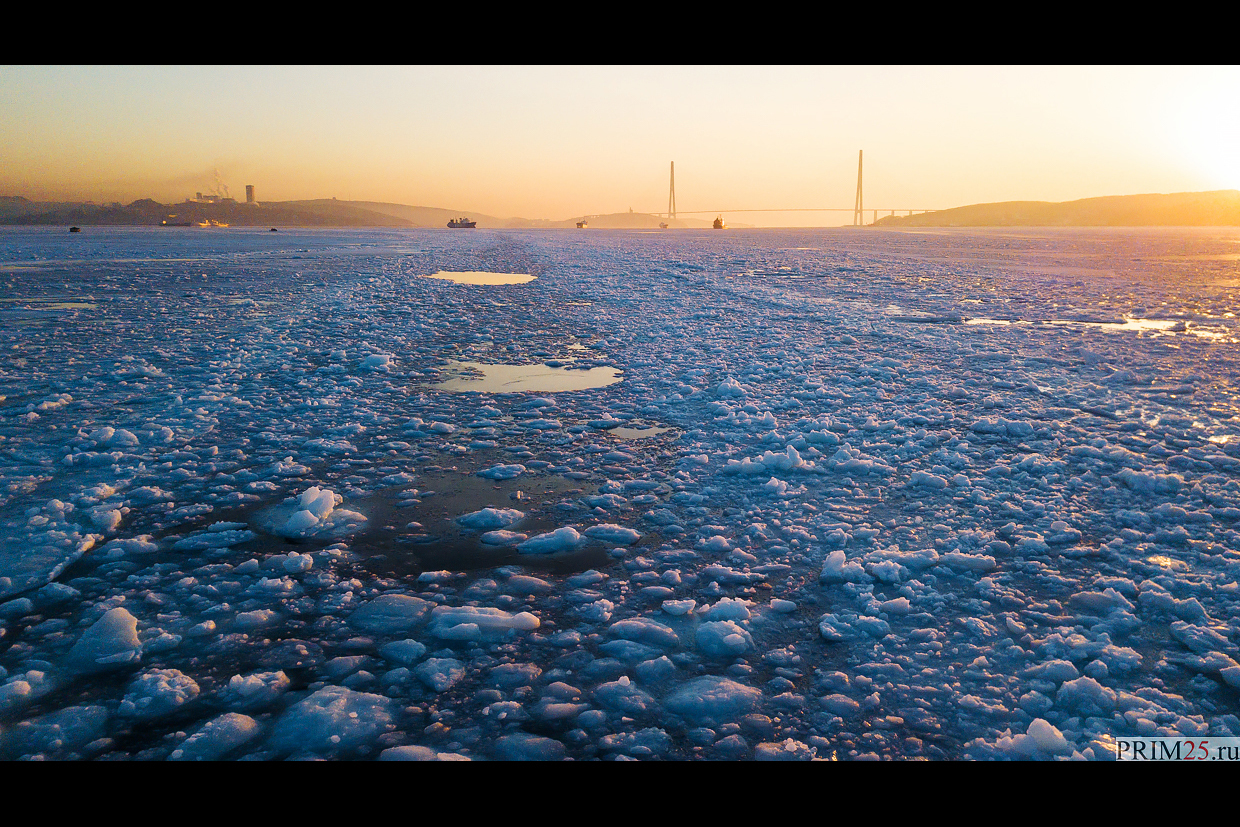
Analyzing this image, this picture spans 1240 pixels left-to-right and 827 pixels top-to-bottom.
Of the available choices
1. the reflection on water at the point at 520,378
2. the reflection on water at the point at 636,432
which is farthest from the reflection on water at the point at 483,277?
the reflection on water at the point at 636,432

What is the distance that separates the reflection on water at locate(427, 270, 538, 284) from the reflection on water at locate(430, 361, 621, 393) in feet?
26.3

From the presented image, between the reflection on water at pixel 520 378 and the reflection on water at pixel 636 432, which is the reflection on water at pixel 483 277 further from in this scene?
the reflection on water at pixel 636 432

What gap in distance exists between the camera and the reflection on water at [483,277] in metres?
13.7

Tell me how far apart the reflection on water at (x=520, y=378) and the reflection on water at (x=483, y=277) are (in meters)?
8.03

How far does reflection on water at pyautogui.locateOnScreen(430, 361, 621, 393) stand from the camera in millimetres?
5223

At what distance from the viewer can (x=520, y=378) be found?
5.56 meters

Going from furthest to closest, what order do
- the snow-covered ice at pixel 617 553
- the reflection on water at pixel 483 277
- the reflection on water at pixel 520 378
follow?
the reflection on water at pixel 483 277
the reflection on water at pixel 520 378
the snow-covered ice at pixel 617 553

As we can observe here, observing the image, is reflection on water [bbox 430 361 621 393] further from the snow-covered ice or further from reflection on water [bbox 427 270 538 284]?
reflection on water [bbox 427 270 538 284]

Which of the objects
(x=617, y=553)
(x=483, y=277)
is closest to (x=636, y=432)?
(x=617, y=553)

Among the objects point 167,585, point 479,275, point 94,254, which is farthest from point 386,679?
point 94,254

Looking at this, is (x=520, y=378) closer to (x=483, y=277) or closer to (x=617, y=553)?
(x=617, y=553)

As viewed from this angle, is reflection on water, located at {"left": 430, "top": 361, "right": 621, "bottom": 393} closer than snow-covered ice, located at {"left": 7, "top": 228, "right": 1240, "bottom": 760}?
No

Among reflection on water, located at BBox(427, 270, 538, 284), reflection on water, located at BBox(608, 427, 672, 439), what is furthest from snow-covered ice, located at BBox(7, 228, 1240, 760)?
reflection on water, located at BBox(427, 270, 538, 284)

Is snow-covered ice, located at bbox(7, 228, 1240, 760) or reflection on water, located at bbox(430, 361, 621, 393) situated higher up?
reflection on water, located at bbox(430, 361, 621, 393)
